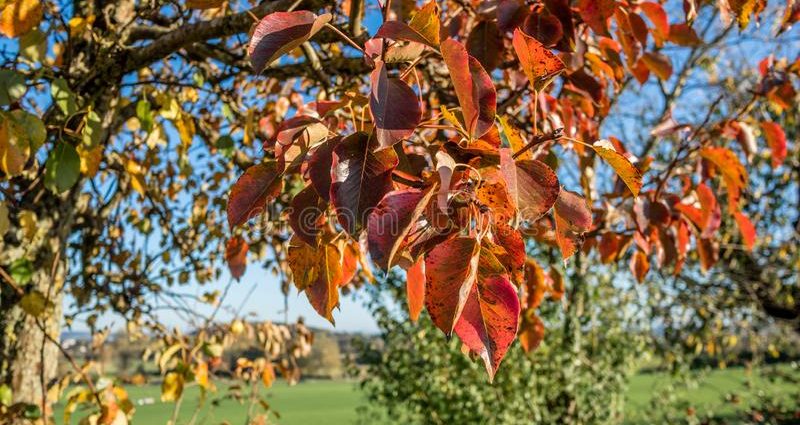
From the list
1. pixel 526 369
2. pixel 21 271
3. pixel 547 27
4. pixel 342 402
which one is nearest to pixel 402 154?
pixel 547 27

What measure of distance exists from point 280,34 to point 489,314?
0.29 m

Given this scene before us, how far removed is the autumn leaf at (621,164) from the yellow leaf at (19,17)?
3.15 feet

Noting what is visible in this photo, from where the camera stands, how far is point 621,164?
567 mm

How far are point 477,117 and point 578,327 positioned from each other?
11.2ft

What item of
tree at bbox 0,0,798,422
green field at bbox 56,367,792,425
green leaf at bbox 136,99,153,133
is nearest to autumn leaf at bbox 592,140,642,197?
tree at bbox 0,0,798,422

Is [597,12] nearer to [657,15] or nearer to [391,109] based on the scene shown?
[657,15]

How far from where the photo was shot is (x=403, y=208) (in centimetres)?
44

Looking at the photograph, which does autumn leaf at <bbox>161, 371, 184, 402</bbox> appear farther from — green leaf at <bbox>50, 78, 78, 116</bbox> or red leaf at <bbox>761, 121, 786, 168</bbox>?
red leaf at <bbox>761, 121, 786, 168</bbox>

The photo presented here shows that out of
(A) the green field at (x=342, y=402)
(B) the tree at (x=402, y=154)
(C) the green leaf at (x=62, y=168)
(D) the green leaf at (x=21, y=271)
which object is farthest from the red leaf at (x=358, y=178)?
(A) the green field at (x=342, y=402)

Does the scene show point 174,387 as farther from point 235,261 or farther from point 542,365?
point 542,365

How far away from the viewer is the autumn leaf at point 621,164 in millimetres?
559

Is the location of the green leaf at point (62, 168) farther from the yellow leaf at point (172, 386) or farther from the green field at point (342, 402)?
the green field at point (342, 402)

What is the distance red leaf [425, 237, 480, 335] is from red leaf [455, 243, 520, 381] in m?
0.02

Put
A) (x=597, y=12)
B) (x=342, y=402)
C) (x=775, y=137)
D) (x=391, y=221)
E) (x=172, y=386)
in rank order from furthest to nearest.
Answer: (x=342, y=402) → (x=172, y=386) → (x=775, y=137) → (x=597, y=12) → (x=391, y=221)
